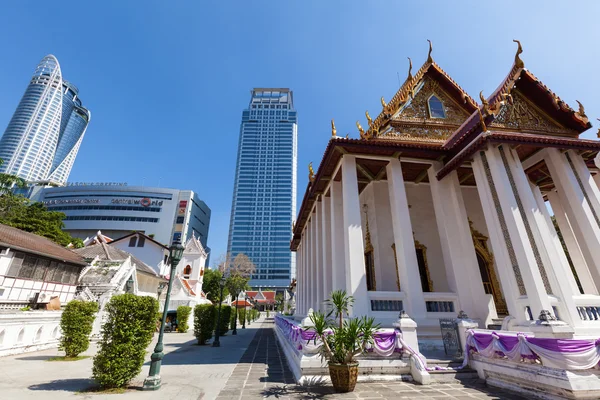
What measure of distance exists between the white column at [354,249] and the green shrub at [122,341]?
222 inches

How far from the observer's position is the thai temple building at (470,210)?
7.45 m

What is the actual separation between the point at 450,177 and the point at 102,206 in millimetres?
85738

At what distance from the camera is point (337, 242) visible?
438 inches

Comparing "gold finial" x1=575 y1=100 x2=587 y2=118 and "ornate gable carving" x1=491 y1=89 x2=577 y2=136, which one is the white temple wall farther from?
"gold finial" x1=575 y1=100 x2=587 y2=118

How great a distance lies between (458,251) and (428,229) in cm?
254

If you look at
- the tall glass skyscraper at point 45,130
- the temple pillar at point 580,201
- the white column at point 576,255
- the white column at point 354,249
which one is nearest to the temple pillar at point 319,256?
the white column at point 354,249

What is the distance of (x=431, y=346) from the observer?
797 cm

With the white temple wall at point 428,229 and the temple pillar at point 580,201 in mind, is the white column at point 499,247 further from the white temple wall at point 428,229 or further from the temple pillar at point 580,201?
the white temple wall at point 428,229

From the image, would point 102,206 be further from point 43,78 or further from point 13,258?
point 43,78

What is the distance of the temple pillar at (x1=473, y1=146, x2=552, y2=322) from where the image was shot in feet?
23.2

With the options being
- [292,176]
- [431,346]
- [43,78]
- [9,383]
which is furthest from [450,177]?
[43,78]

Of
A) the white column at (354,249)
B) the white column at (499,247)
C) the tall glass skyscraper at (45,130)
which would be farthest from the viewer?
the tall glass skyscraper at (45,130)

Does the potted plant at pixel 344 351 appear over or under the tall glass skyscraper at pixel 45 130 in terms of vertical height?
under

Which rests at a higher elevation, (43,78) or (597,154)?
(43,78)
